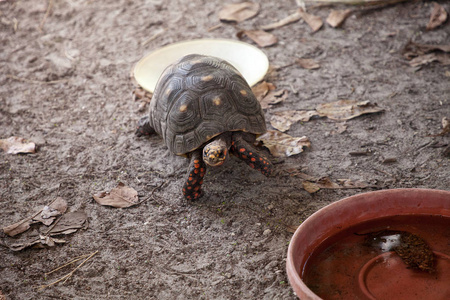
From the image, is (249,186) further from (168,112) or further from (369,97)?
(369,97)

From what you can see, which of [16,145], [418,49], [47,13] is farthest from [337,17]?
[47,13]

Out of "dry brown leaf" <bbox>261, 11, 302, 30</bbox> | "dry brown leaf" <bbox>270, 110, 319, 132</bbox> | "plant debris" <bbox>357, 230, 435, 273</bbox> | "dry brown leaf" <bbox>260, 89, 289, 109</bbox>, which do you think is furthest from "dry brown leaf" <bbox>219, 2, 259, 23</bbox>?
"plant debris" <bbox>357, 230, 435, 273</bbox>

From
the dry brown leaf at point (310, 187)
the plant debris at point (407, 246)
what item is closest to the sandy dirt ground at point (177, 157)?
the dry brown leaf at point (310, 187)

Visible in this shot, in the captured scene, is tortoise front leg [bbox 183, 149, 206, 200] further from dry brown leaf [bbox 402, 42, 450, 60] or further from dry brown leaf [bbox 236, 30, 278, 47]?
dry brown leaf [bbox 402, 42, 450, 60]

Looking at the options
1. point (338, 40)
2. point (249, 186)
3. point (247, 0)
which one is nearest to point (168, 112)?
point (249, 186)

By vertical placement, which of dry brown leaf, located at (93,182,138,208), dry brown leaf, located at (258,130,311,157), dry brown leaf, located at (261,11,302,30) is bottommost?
dry brown leaf, located at (93,182,138,208)

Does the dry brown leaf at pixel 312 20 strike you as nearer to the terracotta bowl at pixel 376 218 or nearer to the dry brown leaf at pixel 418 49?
the dry brown leaf at pixel 418 49

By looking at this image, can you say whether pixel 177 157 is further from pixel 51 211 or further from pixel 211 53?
pixel 211 53
